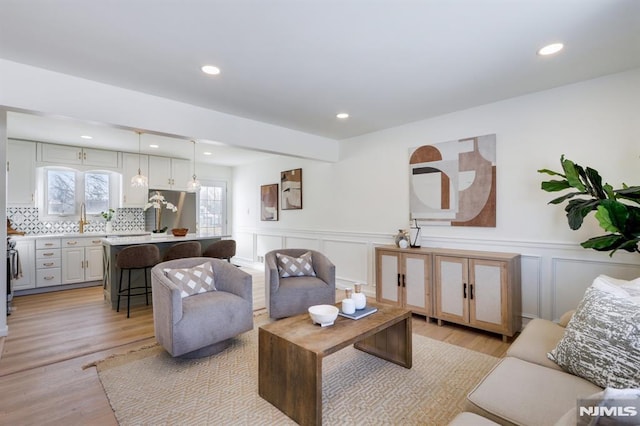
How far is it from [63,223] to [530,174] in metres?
7.20

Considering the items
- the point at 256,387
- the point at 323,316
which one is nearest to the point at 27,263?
the point at 256,387

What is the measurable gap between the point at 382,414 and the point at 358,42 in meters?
2.51

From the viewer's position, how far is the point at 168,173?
6430 millimetres

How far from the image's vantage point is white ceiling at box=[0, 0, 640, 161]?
1.82m

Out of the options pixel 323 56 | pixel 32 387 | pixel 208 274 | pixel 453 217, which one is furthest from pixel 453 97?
pixel 32 387

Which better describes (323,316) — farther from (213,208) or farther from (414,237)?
(213,208)

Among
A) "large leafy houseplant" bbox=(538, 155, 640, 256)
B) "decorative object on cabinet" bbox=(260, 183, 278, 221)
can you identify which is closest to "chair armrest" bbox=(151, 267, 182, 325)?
"large leafy houseplant" bbox=(538, 155, 640, 256)

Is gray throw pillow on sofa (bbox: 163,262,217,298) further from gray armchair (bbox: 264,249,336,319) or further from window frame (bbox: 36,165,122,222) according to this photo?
window frame (bbox: 36,165,122,222)

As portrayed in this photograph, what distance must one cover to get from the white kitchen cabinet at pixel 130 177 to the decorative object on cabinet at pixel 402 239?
16.5ft

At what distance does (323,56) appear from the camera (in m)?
2.36

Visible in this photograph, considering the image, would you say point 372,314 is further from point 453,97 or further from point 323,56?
point 453,97

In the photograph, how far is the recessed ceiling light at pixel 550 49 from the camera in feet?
7.32

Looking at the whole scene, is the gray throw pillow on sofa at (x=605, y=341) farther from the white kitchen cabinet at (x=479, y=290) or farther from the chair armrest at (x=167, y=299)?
the chair armrest at (x=167, y=299)

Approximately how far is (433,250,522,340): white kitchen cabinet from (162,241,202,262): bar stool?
3.16 m
